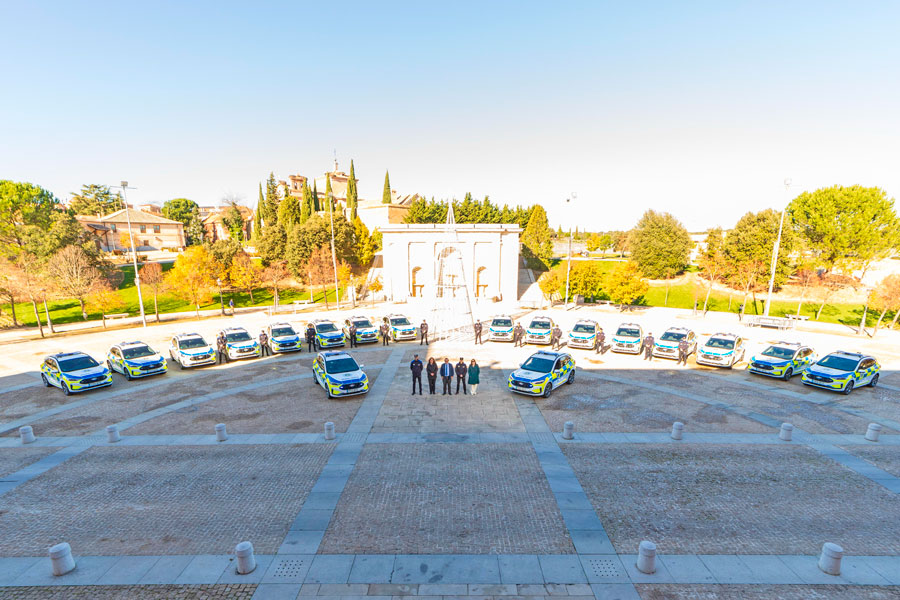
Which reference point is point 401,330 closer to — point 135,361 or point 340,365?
point 340,365

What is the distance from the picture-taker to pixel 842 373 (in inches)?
648

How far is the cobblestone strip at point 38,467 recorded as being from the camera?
10.1 m

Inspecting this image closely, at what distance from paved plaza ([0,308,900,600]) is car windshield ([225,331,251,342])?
5.42 metres

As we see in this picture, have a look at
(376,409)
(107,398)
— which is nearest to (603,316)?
(376,409)

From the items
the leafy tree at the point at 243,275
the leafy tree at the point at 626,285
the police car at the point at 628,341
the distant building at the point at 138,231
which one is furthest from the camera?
the distant building at the point at 138,231

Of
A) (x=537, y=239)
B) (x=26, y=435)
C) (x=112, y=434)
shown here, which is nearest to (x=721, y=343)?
(x=112, y=434)

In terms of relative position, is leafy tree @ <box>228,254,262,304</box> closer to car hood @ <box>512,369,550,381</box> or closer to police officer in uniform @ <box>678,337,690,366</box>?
car hood @ <box>512,369,550,381</box>

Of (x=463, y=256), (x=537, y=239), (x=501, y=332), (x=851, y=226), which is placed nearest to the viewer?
(x=501, y=332)

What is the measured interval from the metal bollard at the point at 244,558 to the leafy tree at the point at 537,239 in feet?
208

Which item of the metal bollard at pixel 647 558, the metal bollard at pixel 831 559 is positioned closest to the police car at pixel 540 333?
the metal bollard at pixel 831 559

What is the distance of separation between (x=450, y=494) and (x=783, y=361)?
17.0m

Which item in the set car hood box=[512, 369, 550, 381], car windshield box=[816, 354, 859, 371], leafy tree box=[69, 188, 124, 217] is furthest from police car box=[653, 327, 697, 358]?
leafy tree box=[69, 188, 124, 217]

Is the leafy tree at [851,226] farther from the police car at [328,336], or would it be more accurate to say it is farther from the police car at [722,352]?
the police car at [328,336]

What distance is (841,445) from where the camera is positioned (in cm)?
1210
